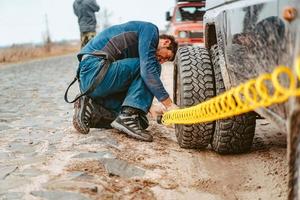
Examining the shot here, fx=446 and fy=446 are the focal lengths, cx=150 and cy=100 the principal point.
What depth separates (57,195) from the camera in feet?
8.38

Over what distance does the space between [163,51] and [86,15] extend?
6.22m

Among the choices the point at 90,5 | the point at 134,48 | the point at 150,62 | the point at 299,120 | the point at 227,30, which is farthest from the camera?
the point at 90,5

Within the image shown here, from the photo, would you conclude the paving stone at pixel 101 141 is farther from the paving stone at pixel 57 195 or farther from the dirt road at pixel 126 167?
the paving stone at pixel 57 195

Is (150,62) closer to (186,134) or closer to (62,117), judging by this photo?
(186,134)

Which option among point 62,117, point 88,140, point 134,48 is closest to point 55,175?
point 88,140

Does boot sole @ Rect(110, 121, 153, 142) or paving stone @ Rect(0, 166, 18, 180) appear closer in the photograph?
paving stone @ Rect(0, 166, 18, 180)

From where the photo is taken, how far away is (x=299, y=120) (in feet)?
5.20

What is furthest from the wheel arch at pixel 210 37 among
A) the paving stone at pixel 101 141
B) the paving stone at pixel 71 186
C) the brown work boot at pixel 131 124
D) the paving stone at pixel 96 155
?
the paving stone at pixel 71 186

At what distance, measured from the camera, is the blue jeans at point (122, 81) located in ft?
13.2

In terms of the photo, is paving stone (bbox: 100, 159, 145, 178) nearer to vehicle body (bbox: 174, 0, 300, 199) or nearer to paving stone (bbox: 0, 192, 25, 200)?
vehicle body (bbox: 174, 0, 300, 199)

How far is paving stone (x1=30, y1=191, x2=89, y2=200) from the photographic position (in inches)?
99.3

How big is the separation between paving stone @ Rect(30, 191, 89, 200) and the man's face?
72.8 inches

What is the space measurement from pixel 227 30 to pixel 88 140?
1.75m

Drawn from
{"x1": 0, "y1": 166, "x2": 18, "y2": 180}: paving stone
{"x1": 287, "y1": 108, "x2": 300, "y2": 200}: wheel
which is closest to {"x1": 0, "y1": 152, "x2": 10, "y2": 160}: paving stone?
{"x1": 0, "y1": 166, "x2": 18, "y2": 180}: paving stone
